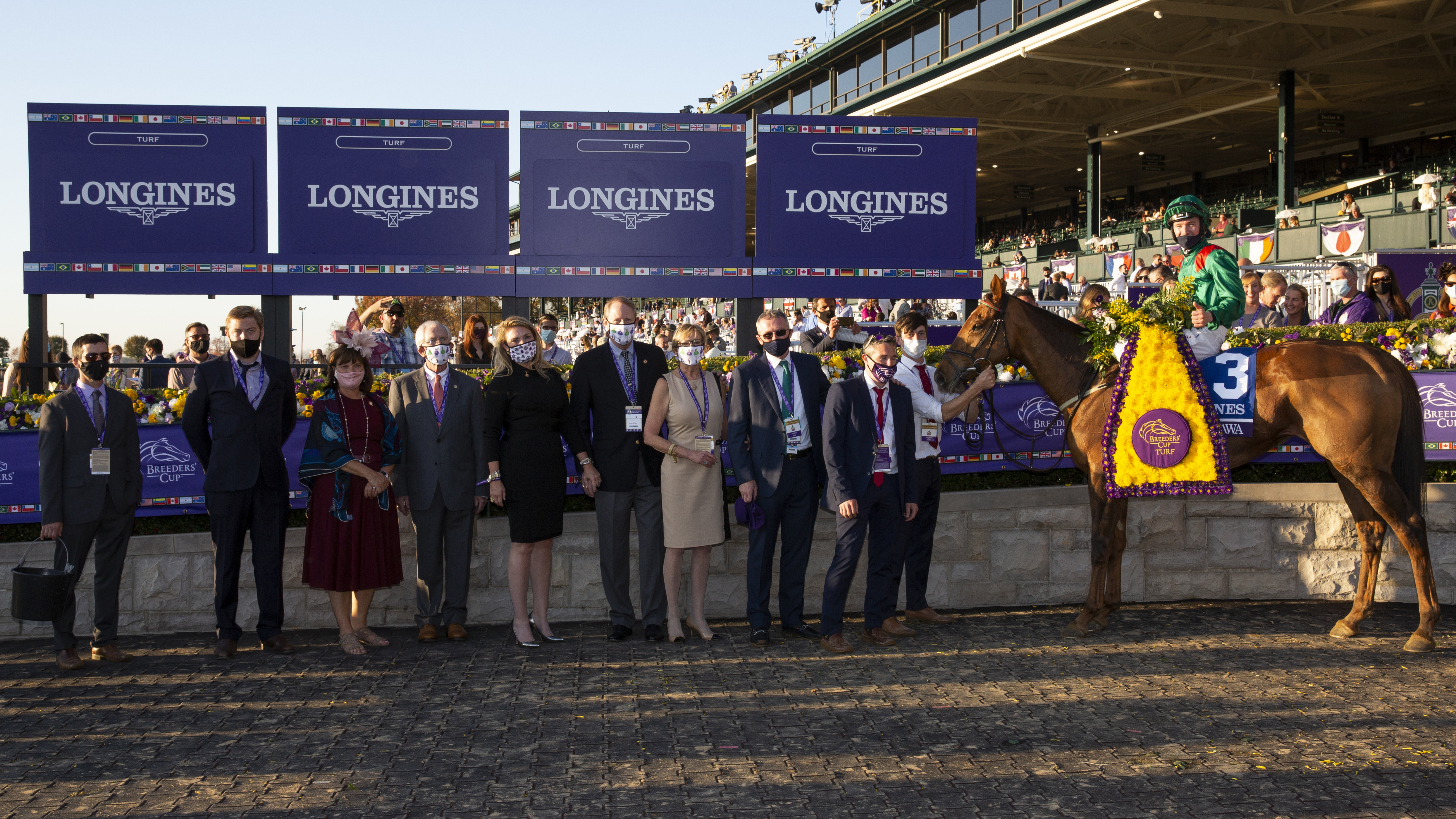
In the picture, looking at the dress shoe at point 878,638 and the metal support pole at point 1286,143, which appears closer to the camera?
the dress shoe at point 878,638

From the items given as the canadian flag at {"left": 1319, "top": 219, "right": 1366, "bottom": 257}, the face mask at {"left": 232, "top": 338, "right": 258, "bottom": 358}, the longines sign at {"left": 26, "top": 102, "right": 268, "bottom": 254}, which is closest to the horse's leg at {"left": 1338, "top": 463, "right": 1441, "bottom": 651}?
the face mask at {"left": 232, "top": 338, "right": 258, "bottom": 358}

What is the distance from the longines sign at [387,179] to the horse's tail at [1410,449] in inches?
268

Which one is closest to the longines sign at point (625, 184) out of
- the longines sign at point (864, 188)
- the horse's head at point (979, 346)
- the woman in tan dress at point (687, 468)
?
the longines sign at point (864, 188)

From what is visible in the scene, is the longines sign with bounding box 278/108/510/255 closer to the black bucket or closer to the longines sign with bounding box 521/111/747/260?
the longines sign with bounding box 521/111/747/260

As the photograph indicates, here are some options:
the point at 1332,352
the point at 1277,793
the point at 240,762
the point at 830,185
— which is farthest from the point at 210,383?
the point at 1332,352

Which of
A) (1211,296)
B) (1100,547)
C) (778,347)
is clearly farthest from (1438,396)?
(778,347)

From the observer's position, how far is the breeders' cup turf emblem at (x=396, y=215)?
29.7 ft

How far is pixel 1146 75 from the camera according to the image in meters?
32.7

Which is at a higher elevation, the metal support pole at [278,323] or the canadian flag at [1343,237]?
the canadian flag at [1343,237]

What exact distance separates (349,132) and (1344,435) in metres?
7.74

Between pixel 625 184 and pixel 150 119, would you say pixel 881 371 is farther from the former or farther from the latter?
pixel 150 119

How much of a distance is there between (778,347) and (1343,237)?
821 inches

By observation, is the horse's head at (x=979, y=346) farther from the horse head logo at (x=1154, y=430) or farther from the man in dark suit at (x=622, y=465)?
the man in dark suit at (x=622, y=465)

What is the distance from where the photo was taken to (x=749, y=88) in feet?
165
